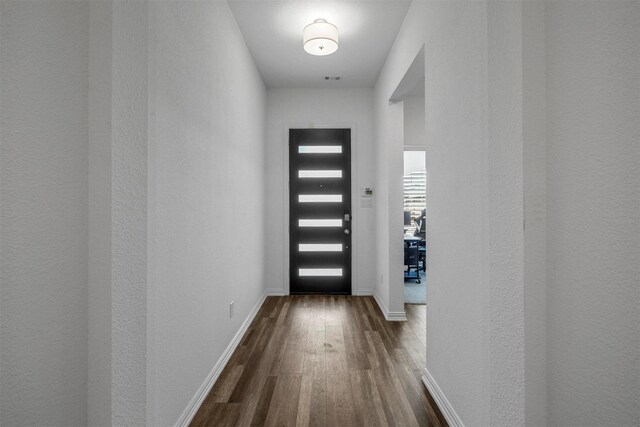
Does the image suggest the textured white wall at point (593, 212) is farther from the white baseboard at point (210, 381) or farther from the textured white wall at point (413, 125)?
the textured white wall at point (413, 125)

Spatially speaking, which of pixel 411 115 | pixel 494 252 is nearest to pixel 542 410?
pixel 494 252

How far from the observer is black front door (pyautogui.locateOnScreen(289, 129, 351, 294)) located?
4242 mm

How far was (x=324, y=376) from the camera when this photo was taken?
2129 millimetres

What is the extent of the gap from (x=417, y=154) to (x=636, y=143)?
6941 mm

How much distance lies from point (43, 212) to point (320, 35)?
8.18ft

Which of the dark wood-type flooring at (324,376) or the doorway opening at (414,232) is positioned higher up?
the doorway opening at (414,232)

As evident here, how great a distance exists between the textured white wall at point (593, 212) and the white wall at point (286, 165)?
10.4ft

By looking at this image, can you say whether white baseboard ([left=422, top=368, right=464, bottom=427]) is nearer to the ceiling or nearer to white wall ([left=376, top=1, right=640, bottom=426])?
white wall ([left=376, top=1, right=640, bottom=426])

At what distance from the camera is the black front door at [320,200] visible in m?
4.24

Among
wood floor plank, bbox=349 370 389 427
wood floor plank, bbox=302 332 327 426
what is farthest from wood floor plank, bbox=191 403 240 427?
wood floor plank, bbox=349 370 389 427

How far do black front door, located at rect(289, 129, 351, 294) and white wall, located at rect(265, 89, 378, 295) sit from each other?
0.11 metres

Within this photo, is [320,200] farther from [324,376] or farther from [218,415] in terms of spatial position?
[218,415]

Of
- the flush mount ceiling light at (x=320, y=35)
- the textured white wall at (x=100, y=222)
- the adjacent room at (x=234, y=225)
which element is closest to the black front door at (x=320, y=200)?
the flush mount ceiling light at (x=320, y=35)

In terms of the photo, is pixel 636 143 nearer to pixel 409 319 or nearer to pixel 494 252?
pixel 494 252
